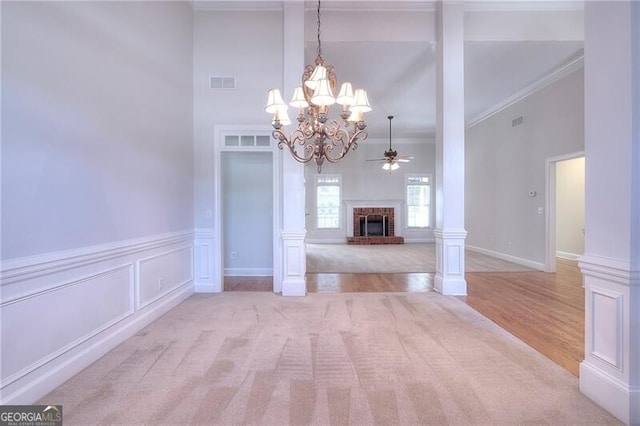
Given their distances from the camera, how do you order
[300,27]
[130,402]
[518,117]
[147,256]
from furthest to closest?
[518,117]
[300,27]
[147,256]
[130,402]

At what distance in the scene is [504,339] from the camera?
2660mm

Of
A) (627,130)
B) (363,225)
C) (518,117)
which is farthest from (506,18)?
(363,225)

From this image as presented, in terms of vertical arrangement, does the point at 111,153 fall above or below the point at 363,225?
above

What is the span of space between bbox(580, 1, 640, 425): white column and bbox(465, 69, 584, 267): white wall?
12.5 feet

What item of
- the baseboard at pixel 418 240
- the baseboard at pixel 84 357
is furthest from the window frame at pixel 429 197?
the baseboard at pixel 84 357

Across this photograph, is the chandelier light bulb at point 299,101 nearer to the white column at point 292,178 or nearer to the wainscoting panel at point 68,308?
the white column at point 292,178

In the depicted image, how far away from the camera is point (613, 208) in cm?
164

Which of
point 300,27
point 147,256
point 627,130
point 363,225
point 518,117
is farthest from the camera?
point 363,225

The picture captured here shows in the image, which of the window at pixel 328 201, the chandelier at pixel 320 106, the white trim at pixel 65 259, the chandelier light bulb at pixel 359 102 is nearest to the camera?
the white trim at pixel 65 259

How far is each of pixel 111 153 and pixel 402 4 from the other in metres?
4.19

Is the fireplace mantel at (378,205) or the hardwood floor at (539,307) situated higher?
the fireplace mantel at (378,205)

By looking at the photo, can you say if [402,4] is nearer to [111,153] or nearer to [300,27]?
[300,27]

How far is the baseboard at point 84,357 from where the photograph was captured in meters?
1.77

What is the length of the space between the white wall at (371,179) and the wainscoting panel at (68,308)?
24.1 ft
